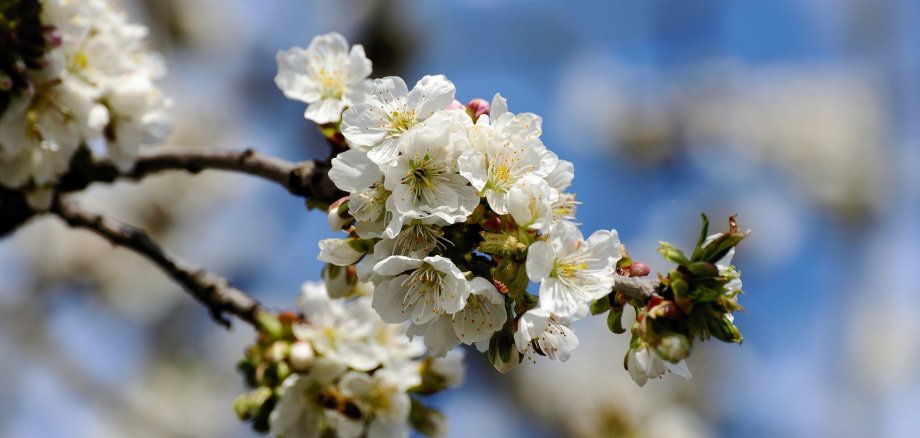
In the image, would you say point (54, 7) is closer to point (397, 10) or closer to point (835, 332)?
point (397, 10)

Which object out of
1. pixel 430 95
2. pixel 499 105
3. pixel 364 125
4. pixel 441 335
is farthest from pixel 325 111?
pixel 441 335

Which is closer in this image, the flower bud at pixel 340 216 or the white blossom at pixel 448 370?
the flower bud at pixel 340 216

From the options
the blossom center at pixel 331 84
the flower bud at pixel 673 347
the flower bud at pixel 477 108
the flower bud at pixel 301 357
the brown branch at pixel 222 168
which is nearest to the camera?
the flower bud at pixel 673 347

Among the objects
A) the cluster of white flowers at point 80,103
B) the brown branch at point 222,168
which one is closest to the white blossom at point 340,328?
the brown branch at point 222,168

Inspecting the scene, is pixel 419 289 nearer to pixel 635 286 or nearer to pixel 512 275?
pixel 512 275

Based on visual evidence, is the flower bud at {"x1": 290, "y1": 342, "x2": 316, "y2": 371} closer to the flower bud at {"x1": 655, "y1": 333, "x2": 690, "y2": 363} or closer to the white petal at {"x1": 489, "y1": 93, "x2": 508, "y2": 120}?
the white petal at {"x1": 489, "y1": 93, "x2": 508, "y2": 120}

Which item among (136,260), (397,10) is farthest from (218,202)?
(397,10)

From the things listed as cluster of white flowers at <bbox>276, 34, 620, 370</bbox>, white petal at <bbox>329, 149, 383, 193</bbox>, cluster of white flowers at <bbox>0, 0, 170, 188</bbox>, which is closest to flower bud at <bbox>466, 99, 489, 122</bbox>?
cluster of white flowers at <bbox>276, 34, 620, 370</bbox>

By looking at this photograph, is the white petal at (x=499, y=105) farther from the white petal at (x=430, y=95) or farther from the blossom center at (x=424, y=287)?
the blossom center at (x=424, y=287)
